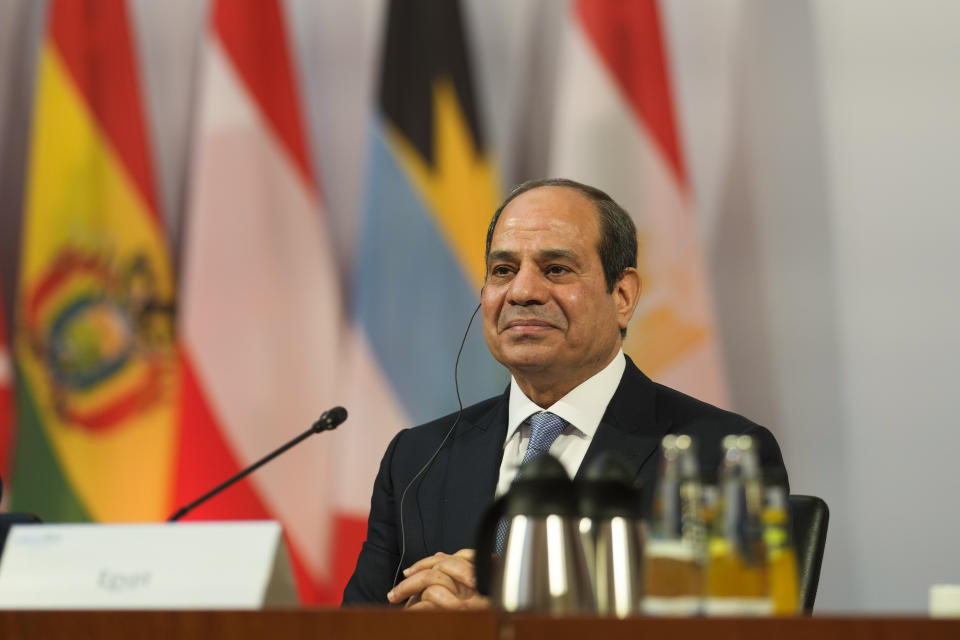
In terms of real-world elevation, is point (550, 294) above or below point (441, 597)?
above

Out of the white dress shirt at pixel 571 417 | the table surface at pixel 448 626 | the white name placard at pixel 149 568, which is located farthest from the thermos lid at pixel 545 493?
the white dress shirt at pixel 571 417

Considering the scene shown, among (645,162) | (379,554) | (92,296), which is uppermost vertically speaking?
(645,162)

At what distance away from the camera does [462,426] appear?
2424 mm

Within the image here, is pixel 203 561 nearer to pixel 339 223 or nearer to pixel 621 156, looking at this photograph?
pixel 621 156

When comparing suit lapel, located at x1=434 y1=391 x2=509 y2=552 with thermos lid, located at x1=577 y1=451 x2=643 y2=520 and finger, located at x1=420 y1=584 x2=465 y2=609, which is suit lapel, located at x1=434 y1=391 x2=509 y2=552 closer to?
finger, located at x1=420 y1=584 x2=465 y2=609

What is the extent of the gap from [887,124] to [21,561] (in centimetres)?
322

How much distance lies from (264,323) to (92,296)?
2.04ft

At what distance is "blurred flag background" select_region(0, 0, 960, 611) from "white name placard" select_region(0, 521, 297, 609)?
2.24m

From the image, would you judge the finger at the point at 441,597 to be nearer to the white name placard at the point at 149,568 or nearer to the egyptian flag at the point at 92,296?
the white name placard at the point at 149,568

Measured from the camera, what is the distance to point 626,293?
2471 millimetres

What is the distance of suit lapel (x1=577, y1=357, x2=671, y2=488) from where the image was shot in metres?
2.15

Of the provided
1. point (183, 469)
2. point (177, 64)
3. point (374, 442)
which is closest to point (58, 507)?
point (183, 469)

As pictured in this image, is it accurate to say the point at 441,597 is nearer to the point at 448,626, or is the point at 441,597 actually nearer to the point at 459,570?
the point at 459,570

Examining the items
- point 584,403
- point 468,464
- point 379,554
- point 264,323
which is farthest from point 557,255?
point 264,323
